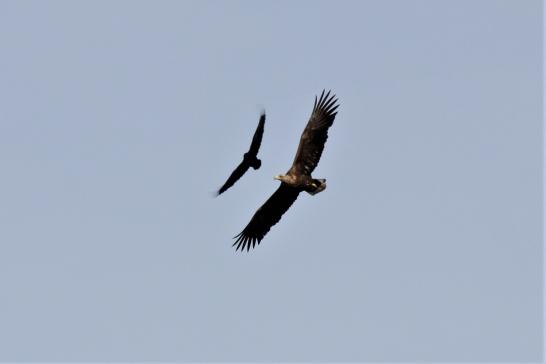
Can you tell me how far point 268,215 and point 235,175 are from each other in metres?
2.80

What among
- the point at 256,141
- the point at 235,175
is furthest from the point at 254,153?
the point at 235,175

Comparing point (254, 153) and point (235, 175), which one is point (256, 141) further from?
point (235, 175)

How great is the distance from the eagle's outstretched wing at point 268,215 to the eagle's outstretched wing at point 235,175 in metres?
2.14

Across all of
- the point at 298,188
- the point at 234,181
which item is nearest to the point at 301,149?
the point at 298,188

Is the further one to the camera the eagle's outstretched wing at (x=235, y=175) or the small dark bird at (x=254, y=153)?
the eagle's outstretched wing at (x=235, y=175)

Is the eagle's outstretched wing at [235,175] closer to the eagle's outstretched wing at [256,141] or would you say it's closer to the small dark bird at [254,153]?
the small dark bird at [254,153]

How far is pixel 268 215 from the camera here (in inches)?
2127

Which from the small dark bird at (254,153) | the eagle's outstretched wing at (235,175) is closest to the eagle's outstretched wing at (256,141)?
the small dark bird at (254,153)

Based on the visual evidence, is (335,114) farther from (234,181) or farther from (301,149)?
(234,181)

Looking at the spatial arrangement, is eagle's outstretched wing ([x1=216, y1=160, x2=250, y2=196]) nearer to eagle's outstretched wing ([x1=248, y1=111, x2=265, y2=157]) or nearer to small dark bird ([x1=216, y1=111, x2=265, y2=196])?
small dark bird ([x1=216, y1=111, x2=265, y2=196])

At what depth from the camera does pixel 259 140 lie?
55094 mm

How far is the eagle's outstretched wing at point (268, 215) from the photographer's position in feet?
174

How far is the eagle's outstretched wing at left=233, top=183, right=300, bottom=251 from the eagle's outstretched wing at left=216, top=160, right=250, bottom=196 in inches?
84.1

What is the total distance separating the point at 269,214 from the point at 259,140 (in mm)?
2618
